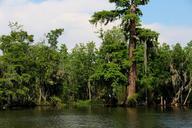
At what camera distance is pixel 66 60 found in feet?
337

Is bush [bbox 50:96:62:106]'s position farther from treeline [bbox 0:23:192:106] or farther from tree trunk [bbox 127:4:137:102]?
tree trunk [bbox 127:4:137:102]

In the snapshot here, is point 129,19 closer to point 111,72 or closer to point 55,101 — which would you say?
point 111,72

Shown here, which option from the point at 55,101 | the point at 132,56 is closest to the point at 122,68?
the point at 132,56

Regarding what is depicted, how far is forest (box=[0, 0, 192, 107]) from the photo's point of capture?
225ft

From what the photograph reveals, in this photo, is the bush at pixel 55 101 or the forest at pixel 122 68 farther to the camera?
the bush at pixel 55 101

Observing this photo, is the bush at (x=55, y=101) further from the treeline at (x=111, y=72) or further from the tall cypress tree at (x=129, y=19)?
the tall cypress tree at (x=129, y=19)

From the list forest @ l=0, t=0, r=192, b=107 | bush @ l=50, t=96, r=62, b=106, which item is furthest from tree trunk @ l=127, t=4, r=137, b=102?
bush @ l=50, t=96, r=62, b=106

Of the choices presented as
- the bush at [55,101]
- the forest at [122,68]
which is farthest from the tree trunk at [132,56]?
the bush at [55,101]

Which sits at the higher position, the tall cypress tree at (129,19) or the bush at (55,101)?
the tall cypress tree at (129,19)

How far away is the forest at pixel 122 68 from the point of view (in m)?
68.4

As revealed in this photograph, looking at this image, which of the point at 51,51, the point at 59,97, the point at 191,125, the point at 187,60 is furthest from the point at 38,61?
the point at 191,125

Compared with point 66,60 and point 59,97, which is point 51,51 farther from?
point 66,60

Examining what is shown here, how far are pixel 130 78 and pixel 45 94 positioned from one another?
23.4 m

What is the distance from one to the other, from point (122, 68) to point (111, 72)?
2.34 metres
